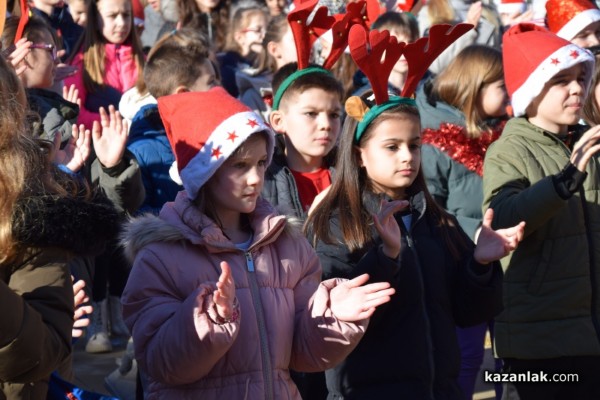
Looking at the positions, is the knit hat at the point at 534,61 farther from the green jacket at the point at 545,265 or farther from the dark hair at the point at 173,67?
the dark hair at the point at 173,67

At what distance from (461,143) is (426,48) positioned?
1.84 meters

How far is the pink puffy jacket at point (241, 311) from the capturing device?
3389 millimetres

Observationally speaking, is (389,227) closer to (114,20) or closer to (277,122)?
(277,122)

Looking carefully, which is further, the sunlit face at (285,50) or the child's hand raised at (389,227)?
the sunlit face at (285,50)

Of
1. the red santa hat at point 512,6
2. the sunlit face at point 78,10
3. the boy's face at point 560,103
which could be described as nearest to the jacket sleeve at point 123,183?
the boy's face at point 560,103

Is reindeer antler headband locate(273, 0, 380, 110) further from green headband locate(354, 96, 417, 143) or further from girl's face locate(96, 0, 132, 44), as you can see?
girl's face locate(96, 0, 132, 44)

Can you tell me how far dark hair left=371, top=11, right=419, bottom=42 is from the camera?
26.2 ft

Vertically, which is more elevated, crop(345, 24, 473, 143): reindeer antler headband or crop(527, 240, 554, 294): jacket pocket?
crop(345, 24, 473, 143): reindeer antler headband

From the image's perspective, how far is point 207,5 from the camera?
32.8 ft

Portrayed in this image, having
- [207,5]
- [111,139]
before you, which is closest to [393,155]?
[111,139]

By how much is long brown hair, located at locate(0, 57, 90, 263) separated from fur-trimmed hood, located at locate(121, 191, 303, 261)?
0.43 meters

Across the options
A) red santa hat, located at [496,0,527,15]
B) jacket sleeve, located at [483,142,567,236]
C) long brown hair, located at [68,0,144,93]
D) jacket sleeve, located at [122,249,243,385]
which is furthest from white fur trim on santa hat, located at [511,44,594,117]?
red santa hat, located at [496,0,527,15]

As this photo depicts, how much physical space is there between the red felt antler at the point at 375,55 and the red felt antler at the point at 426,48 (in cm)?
11

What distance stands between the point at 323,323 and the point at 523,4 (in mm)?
8278
